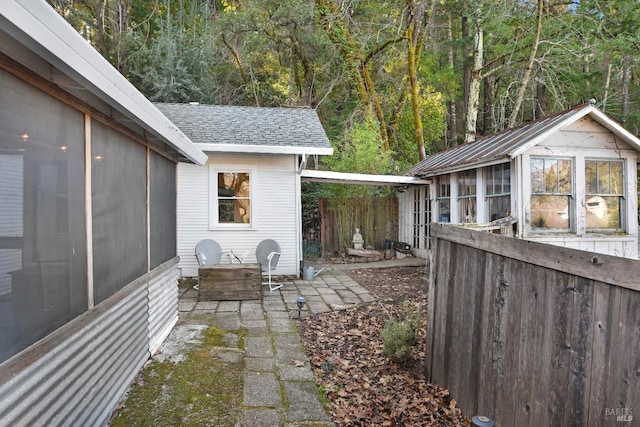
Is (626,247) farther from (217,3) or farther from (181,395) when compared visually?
(217,3)

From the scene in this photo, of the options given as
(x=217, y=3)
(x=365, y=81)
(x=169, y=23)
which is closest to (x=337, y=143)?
(x=365, y=81)

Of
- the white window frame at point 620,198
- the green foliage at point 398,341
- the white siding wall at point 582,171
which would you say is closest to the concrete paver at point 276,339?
the green foliage at point 398,341

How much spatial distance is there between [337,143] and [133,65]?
26.4 feet

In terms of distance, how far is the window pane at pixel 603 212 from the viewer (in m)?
7.23

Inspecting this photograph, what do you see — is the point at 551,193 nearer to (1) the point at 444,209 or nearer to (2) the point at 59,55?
(1) the point at 444,209

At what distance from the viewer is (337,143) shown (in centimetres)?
1345

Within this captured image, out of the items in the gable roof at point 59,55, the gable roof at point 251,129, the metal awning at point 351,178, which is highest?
the gable roof at point 251,129

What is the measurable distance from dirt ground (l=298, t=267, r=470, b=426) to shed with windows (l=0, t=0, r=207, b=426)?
1.73m

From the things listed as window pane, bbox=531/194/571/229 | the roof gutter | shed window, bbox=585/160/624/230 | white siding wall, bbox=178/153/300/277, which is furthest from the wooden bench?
shed window, bbox=585/160/624/230

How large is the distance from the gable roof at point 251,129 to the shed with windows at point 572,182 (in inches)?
137

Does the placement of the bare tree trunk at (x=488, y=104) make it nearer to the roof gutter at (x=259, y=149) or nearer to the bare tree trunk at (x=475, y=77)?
the bare tree trunk at (x=475, y=77)

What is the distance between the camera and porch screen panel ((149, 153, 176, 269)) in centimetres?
400

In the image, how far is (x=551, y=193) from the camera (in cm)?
708

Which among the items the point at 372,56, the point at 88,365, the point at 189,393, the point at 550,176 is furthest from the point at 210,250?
the point at 372,56
